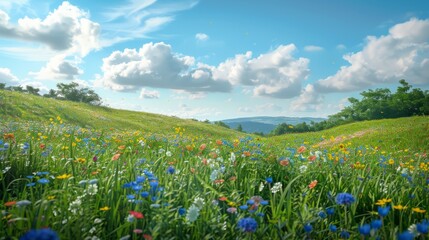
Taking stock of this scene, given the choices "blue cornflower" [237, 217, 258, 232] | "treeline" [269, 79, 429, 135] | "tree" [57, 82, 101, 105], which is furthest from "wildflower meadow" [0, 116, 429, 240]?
"tree" [57, 82, 101, 105]

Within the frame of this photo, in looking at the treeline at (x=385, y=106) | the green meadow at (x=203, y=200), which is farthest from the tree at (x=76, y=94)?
the green meadow at (x=203, y=200)

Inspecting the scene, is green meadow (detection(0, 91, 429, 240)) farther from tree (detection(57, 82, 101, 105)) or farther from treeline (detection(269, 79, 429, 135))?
tree (detection(57, 82, 101, 105))

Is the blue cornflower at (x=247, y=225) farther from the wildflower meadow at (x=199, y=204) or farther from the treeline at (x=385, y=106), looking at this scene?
the treeline at (x=385, y=106)

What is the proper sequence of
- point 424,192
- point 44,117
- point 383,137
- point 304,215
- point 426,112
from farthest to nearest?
point 426,112
point 44,117
point 383,137
point 424,192
point 304,215

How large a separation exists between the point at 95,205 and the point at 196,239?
1.19m

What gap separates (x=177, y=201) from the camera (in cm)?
396

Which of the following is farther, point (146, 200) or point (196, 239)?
point (146, 200)

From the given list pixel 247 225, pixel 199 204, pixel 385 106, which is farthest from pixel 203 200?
pixel 385 106

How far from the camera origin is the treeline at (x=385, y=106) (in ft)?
172

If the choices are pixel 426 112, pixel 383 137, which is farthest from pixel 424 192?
pixel 426 112

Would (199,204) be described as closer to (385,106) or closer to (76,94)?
(385,106)

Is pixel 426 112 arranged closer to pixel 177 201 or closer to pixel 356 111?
pixel 356 111

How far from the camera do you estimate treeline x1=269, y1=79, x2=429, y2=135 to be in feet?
172

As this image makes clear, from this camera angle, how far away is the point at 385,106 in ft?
182
